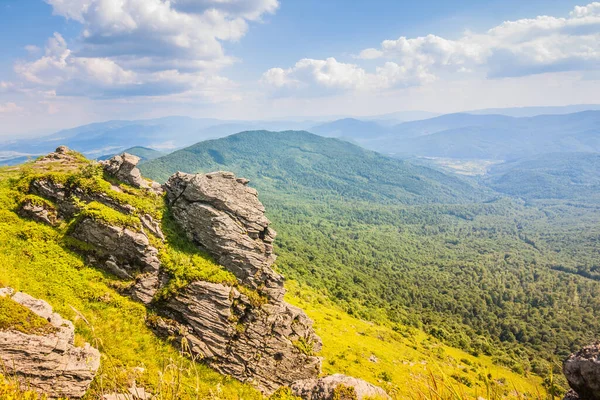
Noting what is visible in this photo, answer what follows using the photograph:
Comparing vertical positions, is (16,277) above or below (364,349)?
above

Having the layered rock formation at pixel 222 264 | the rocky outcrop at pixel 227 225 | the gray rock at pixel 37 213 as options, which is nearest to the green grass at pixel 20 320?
the layered rock formation at pixel 222 264

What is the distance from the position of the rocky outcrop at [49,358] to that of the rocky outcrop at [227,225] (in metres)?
11.5

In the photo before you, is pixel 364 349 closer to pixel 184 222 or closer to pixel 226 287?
pixel 226 287

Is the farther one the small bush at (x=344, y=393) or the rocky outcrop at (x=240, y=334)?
the rocky outcrop at (x=240, y=334)

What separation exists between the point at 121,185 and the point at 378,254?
180 m

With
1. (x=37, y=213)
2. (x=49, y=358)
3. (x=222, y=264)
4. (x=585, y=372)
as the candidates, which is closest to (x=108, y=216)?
(x=37, y=213)

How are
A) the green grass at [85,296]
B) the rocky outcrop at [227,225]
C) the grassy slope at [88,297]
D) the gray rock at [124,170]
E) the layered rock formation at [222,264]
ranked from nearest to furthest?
the grassy slope at [88,297]
the green grass at [85,296]
the layered rock formation at [222,264]
the rocky outcrop at [227,225]
the gray rock at [124,170]

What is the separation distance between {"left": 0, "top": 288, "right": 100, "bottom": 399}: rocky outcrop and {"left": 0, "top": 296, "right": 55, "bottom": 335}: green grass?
0.60 ft

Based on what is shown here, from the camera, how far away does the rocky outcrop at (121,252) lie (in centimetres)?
2205

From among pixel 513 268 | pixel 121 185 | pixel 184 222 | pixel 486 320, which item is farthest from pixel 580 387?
pixel 513 268

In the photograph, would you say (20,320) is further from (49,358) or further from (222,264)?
(222,264)

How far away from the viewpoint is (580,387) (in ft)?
26.5

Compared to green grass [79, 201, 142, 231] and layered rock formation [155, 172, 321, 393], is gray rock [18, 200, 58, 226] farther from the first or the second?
layered rock formation [155, 172, 321, 393]

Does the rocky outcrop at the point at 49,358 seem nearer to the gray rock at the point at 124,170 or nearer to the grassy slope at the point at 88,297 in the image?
the grassy slope at the point at 88,297
